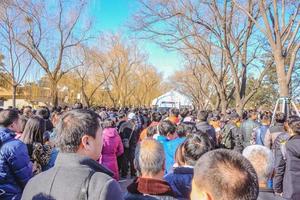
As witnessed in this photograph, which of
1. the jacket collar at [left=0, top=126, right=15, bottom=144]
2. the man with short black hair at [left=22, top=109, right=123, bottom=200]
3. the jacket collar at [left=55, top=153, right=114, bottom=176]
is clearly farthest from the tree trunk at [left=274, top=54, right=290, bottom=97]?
the jacket collar at [left=55, top=153, right=114, bottom=176]

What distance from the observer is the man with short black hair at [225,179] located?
178cm

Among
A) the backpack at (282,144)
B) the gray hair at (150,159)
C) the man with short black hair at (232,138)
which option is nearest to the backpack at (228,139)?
the man with short black hair at (232,138)

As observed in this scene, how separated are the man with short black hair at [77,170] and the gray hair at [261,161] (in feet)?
4.29

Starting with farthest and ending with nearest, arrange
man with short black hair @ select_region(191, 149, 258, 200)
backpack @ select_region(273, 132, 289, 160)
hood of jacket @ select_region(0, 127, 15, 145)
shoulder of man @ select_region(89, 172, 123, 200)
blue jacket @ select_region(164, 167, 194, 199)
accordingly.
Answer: backpack @ select_region(273, 132, 289, 160)
hood of jacket @ select_region(0, 127, 15, 145)
blue jacket @ select_region(164, 167, 194, 199)
shoulder of man @ select_region(89, 172, 123, 200)
man with short black hair @ select_region(191, 149, 258, 200)

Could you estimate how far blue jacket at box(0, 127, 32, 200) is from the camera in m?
4.08

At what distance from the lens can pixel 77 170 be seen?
2.43 meters

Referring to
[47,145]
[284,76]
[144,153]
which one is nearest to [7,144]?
[47,145]

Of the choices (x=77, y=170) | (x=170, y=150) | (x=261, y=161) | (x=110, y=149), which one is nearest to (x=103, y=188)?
(x=77, y=170)

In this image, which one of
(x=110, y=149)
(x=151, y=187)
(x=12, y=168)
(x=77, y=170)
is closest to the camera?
(x=77, y=170)

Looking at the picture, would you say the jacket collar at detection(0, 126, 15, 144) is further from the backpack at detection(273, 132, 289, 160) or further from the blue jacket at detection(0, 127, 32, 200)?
the backpack at detection(273, 132, 289, 160)

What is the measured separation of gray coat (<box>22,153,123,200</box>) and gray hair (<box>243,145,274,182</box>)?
51.5 inches

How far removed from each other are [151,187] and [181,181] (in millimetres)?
740

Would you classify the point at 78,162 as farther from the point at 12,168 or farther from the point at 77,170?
the point at 12,168

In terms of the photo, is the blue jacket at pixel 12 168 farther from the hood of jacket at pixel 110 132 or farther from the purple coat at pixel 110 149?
the hood of jacket at pixel 110 132
